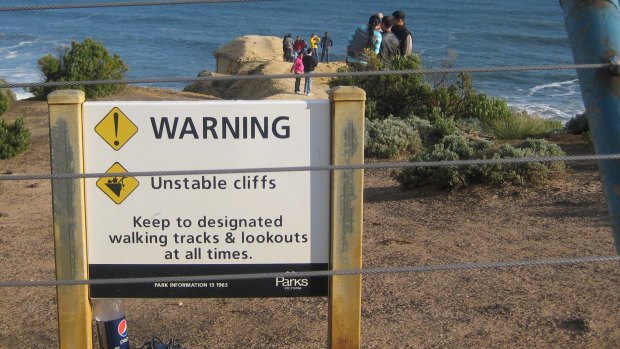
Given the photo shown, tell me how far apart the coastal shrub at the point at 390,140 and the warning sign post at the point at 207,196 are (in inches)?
297

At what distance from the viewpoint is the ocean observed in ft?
140

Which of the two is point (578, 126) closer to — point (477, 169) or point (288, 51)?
point (477, 169)

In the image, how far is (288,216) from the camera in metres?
3.99

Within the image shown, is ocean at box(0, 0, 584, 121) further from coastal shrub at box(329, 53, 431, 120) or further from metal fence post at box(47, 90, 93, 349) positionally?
metal fence post at box(47, 90, 93, 349)

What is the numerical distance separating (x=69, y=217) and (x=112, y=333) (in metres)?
0.70

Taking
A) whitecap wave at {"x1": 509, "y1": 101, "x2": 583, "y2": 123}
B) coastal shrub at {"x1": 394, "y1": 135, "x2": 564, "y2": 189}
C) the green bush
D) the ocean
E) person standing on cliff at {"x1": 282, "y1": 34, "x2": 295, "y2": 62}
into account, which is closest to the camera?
coastal shrub at {"x1": 394, "y1": 135, "x2": 564, "y2": 189}

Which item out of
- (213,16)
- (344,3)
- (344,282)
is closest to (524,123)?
(344,282)

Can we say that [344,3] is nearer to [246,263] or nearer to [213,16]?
[213,16]

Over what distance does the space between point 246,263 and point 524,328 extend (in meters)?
1.99

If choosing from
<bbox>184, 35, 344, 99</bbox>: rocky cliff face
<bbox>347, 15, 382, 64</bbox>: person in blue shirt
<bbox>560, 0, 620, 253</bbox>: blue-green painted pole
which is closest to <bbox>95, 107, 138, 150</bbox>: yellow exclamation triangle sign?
<bbox>560, 0, 620, 253</bbox>: blue-green painted pole

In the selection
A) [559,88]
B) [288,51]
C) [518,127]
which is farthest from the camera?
[559,88]

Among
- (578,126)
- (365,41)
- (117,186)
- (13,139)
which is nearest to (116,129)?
(117,186)

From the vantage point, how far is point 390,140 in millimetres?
11617

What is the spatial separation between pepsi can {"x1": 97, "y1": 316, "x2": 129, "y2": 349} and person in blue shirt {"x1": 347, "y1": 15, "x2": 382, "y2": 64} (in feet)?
38.5
